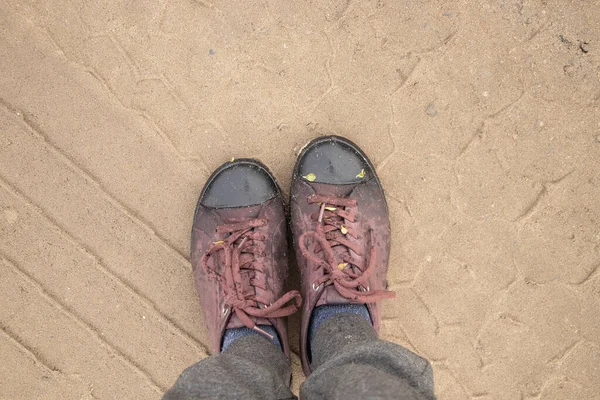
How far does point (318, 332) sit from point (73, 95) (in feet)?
4.19

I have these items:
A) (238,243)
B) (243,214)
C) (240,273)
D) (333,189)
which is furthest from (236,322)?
(333,189)

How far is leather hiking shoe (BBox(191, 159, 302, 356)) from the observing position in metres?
1.80

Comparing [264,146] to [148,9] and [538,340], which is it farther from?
[538,340]

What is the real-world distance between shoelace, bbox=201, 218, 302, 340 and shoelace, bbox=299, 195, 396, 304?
14cm

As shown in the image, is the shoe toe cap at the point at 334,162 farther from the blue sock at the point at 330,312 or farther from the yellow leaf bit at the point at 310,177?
the blue sock at the point at 330,312

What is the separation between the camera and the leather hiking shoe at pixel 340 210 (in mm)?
1824

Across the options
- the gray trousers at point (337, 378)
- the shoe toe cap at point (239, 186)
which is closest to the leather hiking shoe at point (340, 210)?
the shoe toe cap at point (239, 186)

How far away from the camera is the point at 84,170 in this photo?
1.92 m

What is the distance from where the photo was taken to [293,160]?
1917 mm

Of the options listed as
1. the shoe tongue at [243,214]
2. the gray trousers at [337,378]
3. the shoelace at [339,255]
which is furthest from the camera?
the shoe tongue at [243,214]

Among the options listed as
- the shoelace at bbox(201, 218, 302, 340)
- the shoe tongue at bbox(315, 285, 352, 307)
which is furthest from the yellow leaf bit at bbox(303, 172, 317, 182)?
the shoe tongue at bbox(315, 285, 352, 307)

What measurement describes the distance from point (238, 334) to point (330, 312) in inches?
13.4

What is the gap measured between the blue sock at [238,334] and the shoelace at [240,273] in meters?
0.03

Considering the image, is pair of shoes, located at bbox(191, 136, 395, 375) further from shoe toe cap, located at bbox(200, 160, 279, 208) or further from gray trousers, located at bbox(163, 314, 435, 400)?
gray trousers, located at bbox(163, 314, 435, 400)
